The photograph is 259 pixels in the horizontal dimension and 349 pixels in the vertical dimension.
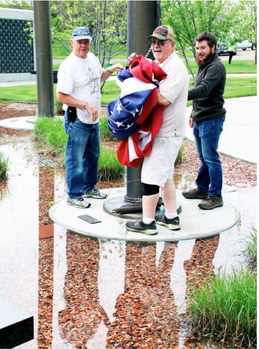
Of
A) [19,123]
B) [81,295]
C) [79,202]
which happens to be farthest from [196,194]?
[19,123]

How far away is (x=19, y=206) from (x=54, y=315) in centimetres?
268

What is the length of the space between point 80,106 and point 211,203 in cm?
172

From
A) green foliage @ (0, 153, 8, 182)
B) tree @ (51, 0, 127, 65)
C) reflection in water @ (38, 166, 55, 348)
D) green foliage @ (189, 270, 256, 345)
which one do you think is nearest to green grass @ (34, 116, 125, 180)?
reflection in water @ (38, 166, 55, 348)

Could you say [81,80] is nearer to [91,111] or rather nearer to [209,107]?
[91,111]

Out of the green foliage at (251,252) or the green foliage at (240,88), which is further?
the green foliage at (240,88)

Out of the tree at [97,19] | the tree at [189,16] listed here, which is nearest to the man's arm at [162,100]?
the tree at [97,19]

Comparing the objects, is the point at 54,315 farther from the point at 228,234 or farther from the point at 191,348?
the point at 228,234

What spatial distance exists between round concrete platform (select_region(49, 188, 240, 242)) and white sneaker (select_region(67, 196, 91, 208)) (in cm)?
5

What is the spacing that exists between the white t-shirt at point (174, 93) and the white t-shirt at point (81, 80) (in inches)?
42.4

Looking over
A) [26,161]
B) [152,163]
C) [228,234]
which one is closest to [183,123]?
[152,163]

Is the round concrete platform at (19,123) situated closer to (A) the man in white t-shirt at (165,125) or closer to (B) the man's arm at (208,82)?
(B) the man's arm at (208,82)

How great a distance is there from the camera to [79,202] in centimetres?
584

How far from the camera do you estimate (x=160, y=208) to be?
18.7 feet

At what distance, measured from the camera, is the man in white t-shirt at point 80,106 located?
5496 mm
